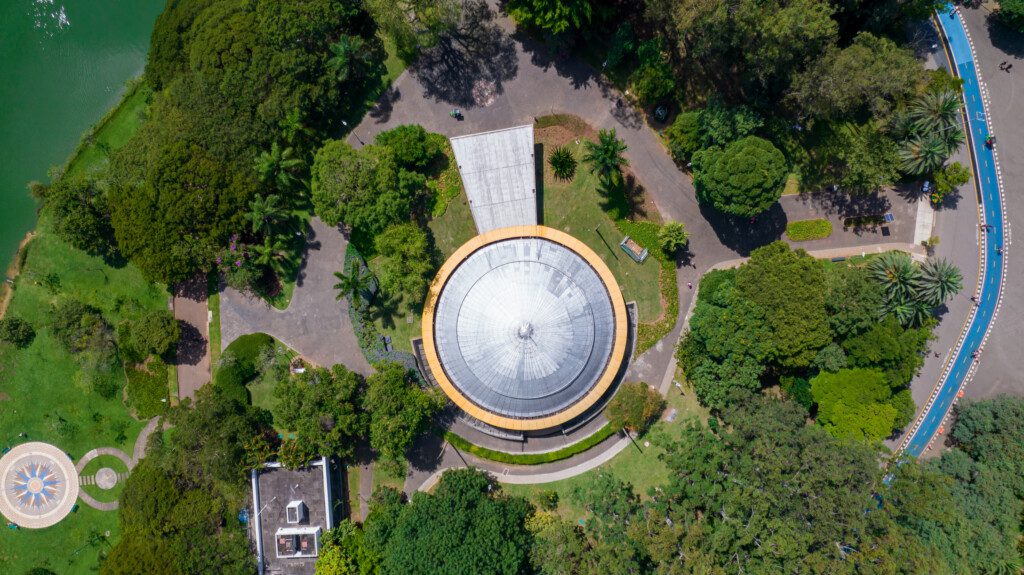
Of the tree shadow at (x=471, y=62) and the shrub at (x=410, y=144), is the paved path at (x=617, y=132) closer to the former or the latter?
the tree shadow at (x=471, y=62)

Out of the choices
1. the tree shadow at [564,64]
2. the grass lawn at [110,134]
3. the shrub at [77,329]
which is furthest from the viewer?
the grass lawn at [110,134]

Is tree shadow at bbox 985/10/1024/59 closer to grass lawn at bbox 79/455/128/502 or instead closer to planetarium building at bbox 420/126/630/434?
planetarium building at bbox 420/126/630/434

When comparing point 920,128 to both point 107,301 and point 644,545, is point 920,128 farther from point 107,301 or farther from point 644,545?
point 107,301

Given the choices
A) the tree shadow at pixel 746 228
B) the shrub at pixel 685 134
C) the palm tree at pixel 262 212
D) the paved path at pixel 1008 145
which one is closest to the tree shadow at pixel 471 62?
the shrub at pixel 685 134

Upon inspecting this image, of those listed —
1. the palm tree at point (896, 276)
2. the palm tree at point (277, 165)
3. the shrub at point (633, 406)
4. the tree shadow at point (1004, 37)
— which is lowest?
the shrub at point (633, 406)

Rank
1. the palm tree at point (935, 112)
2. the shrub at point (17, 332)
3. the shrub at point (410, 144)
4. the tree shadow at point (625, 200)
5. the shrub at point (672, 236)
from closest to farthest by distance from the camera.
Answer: the palm tree at point (935, 112)
the shrub at point (672, 236)
the shrub at point (410, 144)
the tree shadow at point (625, 200)
the shrub at point (17, 332)

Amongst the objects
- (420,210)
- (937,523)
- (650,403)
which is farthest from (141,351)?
(937,523)
